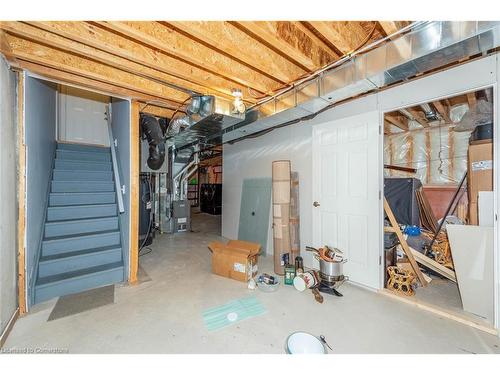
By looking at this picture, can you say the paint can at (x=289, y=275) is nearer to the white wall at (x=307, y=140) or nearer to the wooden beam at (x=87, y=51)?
the white wall at (x=307, y=140)

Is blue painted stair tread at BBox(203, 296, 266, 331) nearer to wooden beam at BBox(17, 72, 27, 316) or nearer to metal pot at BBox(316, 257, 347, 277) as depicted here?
metal pot at BBox(316, 257, 347, 277)

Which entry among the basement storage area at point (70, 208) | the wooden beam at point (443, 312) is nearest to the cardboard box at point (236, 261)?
the basement storage area at point (70, 208)

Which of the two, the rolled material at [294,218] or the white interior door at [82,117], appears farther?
the white interior door at [82,117]

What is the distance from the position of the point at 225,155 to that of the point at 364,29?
3.70m

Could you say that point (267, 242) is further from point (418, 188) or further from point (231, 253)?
point (418, 188)

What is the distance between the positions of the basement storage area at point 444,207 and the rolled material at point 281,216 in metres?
1.23

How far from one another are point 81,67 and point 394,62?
9.55 ft

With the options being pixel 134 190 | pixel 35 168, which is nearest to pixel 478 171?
pixel 134 190

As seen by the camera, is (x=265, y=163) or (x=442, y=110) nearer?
(x=442, y=110)

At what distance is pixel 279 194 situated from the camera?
305 cm

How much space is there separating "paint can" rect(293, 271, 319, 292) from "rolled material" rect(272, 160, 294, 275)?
0.44 meters

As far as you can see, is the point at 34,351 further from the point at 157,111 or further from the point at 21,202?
the point at 157,111

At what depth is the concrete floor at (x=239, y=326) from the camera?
5.25 feet
